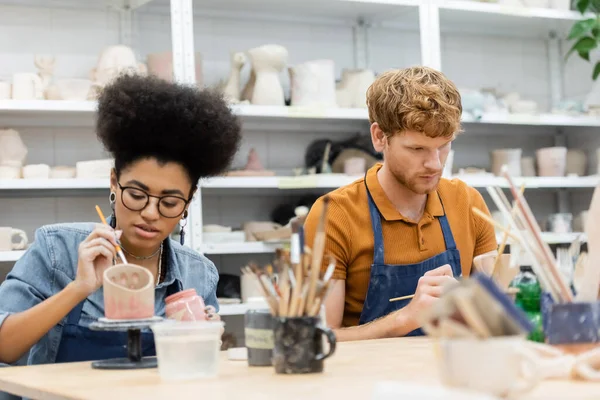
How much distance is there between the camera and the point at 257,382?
132 centimetres

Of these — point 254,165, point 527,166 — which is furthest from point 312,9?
point 527,166

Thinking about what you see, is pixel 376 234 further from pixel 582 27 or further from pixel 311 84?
pixel 582 27

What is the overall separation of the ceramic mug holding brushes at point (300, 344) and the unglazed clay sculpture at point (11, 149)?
2.38 metres

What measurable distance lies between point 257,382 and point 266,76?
104 inches

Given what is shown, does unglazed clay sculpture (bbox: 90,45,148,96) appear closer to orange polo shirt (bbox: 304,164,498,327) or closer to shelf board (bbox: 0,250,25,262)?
shelf board (bbox: 0,250,25,262)

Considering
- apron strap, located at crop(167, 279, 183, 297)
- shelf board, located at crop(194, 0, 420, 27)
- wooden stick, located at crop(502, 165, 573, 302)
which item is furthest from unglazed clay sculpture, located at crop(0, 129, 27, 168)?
wooden stick, located at crop(502, 165, 573, 302)

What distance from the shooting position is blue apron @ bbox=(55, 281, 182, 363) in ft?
6.19

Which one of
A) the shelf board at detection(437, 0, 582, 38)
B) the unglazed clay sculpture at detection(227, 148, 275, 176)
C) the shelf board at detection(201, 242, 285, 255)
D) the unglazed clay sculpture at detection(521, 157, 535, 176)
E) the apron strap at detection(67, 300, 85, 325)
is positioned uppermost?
the shelf board at detection(437, 0, 582, 38)

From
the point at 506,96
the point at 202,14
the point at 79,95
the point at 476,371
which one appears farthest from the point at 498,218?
the point at 476,371

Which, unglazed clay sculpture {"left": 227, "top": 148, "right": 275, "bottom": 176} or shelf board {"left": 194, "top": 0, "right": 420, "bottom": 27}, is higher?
shelf board {"left": 194, "top": 0, "right": 420, "bottom": 27}

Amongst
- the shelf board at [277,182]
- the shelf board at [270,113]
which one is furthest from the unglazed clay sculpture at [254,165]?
the shelf board at [270,113]

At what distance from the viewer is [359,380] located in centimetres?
130

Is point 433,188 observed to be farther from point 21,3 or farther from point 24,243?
point 21,3

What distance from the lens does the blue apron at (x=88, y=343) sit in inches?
74.3
